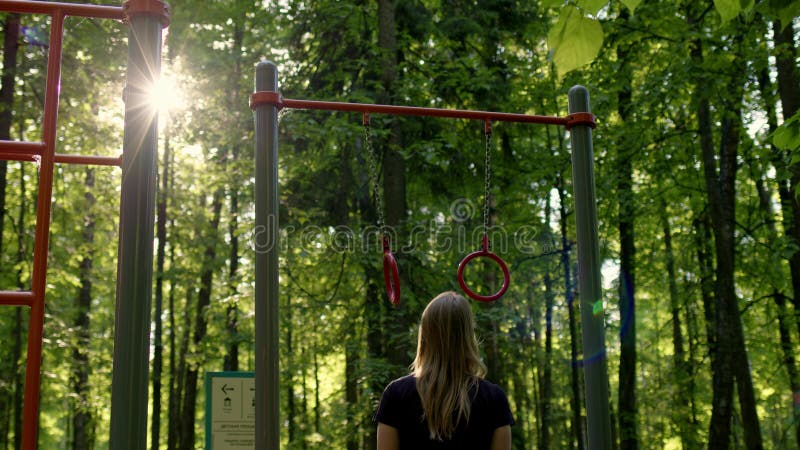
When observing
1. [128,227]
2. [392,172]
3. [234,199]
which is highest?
[234,199]

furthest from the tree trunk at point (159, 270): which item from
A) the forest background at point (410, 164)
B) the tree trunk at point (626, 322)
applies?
the tree trunk at point (626, 322)

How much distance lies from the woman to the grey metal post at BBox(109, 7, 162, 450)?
943 mm

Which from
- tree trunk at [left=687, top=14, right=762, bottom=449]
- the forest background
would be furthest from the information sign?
tree trunk at [left=687, top=14, right=762, bottom=449]

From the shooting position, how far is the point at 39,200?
2.60 meters

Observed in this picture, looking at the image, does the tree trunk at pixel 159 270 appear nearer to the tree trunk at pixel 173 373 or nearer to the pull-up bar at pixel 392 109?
the tree trunk at pixel 173 373

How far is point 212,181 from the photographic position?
13414 mm

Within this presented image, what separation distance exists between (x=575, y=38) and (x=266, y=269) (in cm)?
245

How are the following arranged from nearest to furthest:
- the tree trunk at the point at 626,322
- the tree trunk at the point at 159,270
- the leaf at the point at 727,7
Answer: the leaf at the point at 727,7
the tree trunk at the point at 626,322
the tree trunk at the point at 159,270

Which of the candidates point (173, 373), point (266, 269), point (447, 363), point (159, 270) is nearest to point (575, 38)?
point (447, 363)

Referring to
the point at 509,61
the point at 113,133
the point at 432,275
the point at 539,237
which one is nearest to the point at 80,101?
the point at 113,133

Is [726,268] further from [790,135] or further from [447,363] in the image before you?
[447,363]

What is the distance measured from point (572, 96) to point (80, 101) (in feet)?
28.1

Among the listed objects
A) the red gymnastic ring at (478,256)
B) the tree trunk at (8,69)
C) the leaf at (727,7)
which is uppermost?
the tree trunk at (8,69)

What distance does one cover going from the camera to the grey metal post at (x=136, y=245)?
8.37 ft
